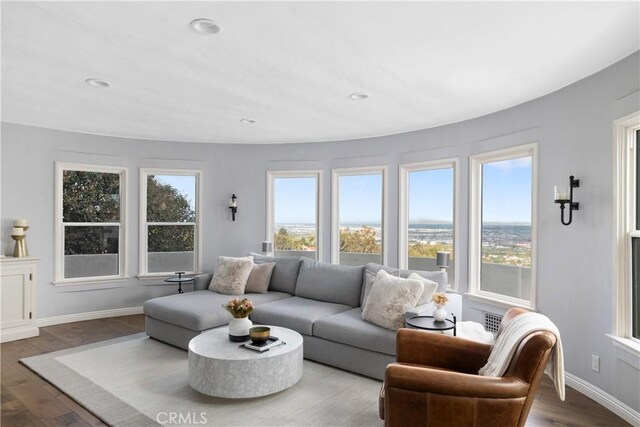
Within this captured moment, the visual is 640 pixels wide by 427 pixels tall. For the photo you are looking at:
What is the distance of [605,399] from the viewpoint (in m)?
2.94

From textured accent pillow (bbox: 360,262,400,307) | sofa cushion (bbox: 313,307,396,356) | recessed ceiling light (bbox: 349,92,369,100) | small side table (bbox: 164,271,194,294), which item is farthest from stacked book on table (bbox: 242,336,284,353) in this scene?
small side table (bbox: 164,271,194,294)

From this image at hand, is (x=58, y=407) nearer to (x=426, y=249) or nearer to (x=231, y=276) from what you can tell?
(x=231, y=276)

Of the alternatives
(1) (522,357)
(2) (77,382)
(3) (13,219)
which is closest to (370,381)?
(1) (522,357)

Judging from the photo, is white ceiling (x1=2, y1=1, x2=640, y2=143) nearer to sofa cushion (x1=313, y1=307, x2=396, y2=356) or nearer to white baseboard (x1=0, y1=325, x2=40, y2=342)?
sofa cushion (x1=313, y1=307, x2=396, y2=356)

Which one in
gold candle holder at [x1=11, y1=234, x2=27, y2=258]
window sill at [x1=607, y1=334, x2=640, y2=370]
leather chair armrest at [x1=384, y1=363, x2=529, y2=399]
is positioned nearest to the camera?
leather chair armrest at [x1=384, y1=363, x2=529, y2=399]

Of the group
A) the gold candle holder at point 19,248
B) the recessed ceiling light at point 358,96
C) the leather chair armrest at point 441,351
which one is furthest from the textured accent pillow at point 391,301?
the gold candle holder at point 19,248

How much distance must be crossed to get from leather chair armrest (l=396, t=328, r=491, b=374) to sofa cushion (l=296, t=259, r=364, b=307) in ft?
5.52

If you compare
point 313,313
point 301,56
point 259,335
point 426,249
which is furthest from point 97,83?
point 426,249

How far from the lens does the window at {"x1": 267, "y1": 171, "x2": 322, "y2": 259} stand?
19.8 feet

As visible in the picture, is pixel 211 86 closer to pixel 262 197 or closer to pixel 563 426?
pixel 262 197

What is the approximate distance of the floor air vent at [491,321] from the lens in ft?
13.7

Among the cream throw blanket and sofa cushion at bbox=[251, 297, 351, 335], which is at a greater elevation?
the cream throw blanket

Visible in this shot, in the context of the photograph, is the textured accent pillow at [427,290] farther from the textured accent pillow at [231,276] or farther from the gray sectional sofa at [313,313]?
the textured accent pillow at [231,276]

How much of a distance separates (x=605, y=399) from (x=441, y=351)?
1.47 m
